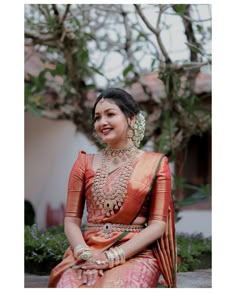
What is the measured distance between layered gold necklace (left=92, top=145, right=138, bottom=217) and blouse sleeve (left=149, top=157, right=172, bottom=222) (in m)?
0.12

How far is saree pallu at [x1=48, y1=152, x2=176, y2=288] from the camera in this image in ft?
6.53

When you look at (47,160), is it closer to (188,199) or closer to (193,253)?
(188,199)

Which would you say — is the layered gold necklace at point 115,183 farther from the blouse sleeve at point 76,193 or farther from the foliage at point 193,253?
the foliage at point 193,253

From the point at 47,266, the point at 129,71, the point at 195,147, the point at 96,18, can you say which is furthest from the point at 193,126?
the point at 195,147

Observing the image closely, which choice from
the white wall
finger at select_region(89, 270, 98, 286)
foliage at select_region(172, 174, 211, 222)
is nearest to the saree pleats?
finger at select_region(89, 270, 98, 286)

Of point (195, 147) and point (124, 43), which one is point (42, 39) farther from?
point (195, 147)

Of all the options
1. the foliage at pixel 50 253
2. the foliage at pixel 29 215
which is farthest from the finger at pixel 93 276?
the foliage at pixel 29 215

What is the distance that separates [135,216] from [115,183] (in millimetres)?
149

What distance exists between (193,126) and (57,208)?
2590mm

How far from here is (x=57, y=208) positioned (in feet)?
21.1

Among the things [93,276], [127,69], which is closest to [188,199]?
[127,69]

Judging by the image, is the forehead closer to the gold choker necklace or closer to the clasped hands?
the gold choker necklace

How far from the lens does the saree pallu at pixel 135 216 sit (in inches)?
78.4

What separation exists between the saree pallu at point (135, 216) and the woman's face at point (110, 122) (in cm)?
14
